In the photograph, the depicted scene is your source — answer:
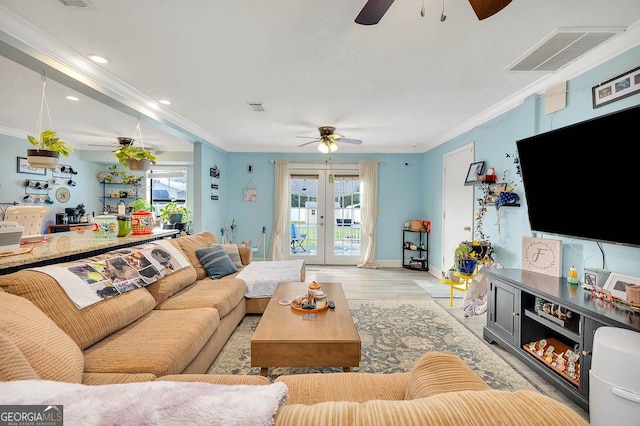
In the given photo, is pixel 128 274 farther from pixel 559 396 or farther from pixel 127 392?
pixel 559 396

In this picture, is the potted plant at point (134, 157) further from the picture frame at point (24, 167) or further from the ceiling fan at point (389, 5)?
the picture frame at point (24, 167)

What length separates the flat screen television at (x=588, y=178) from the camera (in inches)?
71.1

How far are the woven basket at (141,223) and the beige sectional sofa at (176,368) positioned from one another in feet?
2.80

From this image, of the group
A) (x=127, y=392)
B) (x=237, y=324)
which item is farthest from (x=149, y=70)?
(x=127, y=392)

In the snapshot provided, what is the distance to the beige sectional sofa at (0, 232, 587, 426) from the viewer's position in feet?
1.95

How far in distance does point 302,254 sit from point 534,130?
4616mm

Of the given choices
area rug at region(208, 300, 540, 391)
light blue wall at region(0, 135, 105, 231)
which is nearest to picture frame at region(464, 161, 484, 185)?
area rug at region(208, 300, 540, 391)

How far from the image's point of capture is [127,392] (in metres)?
0.62

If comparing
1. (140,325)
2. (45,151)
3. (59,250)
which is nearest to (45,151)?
(45,151)

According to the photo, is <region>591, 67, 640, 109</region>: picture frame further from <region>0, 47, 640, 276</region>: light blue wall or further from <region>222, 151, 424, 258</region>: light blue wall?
<region>222, 151, 424, 258</region>: light blue wall

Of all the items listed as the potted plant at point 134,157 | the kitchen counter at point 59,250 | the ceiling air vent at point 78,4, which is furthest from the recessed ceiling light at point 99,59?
the kitchen counter at point 59,250

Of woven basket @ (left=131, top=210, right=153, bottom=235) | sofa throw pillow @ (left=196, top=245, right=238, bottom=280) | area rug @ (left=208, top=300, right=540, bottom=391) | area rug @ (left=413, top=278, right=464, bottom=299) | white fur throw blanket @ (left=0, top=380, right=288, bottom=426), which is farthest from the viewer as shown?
area rug @ (left=413, top=278, right=464, bottom=299)

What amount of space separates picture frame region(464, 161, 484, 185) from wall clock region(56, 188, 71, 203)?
785cm

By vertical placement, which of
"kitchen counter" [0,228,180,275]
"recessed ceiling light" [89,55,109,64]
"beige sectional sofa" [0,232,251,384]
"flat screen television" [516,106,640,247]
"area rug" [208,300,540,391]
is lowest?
"area rug" [208,300,540,391]
